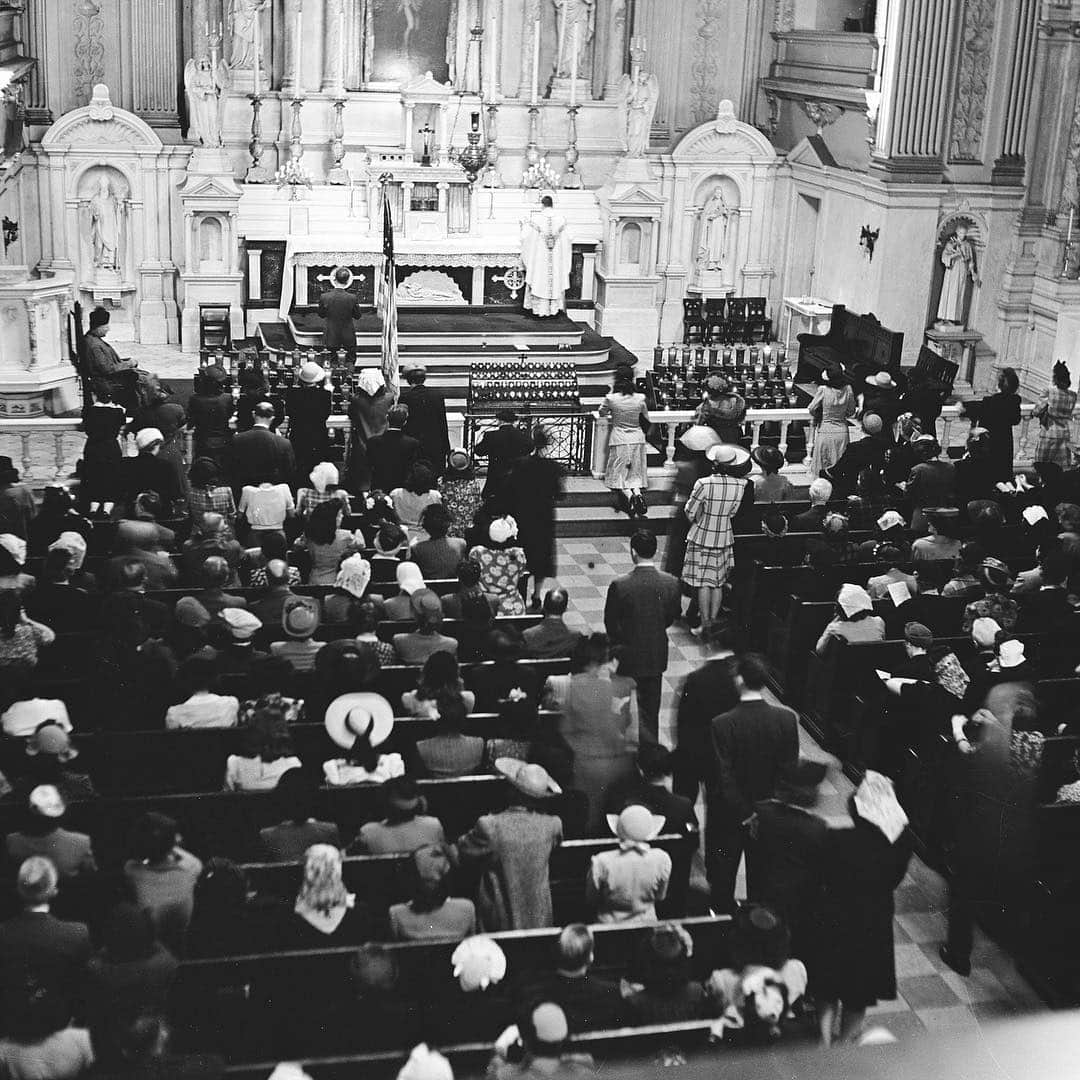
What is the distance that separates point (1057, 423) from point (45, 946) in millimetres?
9662

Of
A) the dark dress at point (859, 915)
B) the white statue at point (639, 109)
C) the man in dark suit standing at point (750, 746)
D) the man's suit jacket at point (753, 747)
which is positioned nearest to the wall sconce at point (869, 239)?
the white statue at point (639, 109)

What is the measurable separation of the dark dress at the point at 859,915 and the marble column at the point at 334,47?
15.4m

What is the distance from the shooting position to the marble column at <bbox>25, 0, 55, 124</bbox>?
17359 mm

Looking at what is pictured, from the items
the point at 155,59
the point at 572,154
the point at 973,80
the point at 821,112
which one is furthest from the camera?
the point at 572,154

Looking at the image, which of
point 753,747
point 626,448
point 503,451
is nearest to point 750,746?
point 753,747

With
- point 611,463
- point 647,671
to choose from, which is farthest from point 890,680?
point 611,463

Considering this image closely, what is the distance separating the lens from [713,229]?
19938 millimetres

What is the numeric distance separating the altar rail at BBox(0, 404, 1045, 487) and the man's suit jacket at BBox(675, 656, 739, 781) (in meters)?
5.96

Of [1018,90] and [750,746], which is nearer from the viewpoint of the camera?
[750,746]

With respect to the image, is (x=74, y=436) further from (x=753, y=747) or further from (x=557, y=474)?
(x=753, y=747)

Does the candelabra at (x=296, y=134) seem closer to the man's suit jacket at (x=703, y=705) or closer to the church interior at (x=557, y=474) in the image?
the church interior at (x=557, y=474)

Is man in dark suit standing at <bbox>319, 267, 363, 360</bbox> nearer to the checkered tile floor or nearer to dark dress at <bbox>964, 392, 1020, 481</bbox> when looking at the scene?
dark dress at <bbox>964, 392, 1020, 481</bbox>

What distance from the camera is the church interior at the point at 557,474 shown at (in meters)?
4.96

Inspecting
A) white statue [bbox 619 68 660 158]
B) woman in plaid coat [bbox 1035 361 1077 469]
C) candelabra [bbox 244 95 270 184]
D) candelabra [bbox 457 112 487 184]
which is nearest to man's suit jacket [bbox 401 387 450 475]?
woman in plaid coat [bbox 1035 361 1077 469]
